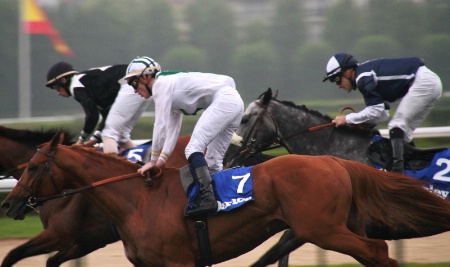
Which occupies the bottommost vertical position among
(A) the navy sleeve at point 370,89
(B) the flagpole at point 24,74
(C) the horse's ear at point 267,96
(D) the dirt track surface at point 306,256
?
(B) the flagpole at point 24,74

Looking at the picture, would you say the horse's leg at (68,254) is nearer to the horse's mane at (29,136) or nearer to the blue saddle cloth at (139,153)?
the horse's mane at (29,136)

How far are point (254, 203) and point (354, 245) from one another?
63 centimetres

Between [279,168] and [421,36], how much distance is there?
20.5m

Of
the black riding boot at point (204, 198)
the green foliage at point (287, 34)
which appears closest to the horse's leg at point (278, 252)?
the black riding boot at point (204, 198)

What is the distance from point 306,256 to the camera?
24.3 ft

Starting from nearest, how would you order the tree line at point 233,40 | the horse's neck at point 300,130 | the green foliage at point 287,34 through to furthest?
the horse's neck at point 300,130 < the tree line at point 233,40 < the green foliage at point 287,34

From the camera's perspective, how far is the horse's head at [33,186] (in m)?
5.07

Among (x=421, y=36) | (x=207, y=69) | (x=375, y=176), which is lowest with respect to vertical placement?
(x=207, y=69)

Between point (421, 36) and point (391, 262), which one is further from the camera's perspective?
point (421, 36)

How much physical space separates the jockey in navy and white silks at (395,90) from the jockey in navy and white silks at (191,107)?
1.17 metres

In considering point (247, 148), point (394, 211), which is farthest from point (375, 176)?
point (247, 148)

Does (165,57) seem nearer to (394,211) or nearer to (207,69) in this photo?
(207,69)

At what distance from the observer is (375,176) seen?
5059 millimetres

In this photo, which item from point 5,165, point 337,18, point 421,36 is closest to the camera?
point 5,165
